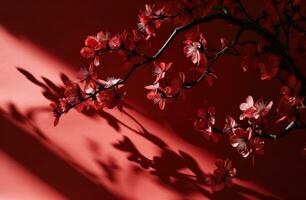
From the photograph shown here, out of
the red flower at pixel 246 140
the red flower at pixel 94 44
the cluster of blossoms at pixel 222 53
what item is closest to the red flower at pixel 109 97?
the cluster of blossoms at pixel 222 53

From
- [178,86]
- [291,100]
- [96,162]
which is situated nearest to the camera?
[291,100]

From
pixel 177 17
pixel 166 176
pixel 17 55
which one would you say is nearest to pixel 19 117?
pixel 17 55

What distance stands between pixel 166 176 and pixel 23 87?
616 millimetres

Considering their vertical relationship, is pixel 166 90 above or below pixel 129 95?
below

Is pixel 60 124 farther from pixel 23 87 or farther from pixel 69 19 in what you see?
pixel 69 19

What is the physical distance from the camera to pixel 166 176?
1.41 meters

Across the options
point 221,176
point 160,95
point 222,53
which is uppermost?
point 222,53

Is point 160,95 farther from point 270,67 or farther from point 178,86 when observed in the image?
point 270,67

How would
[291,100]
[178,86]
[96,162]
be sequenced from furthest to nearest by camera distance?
[96,162]
[178,86]
[291,100]

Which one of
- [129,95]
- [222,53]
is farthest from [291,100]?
[129,95]

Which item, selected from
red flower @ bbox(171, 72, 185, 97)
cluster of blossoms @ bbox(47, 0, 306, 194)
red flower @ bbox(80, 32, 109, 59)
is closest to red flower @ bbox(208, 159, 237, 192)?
Result: cluster of blossoms @ bbox(47, 0, 306, 194)

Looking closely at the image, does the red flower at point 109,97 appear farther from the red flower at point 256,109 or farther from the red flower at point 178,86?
the red flower at point 256,109

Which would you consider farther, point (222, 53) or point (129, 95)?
point (129, 95)

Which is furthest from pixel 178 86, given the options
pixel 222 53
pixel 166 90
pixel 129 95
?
pixel 129 95
